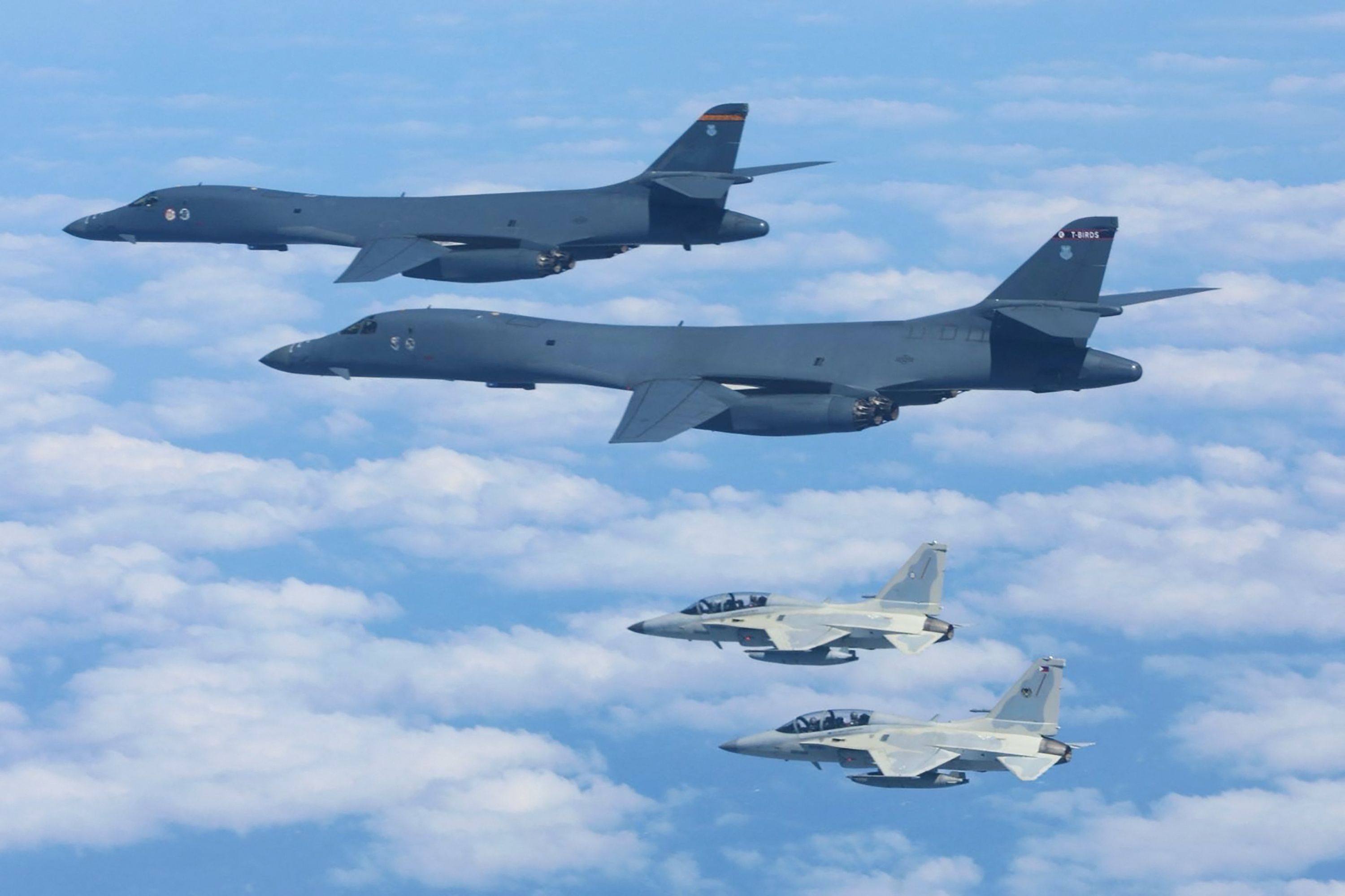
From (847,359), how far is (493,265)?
572 inches

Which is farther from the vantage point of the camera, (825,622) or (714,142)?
(714,142)

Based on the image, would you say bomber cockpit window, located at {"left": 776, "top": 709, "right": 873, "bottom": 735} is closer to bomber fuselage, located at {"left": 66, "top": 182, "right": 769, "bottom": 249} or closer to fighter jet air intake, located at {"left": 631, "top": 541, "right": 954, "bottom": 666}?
fighter jet air intake, located at {"left": 631, "top": 541, "right": 954, "bottom": 666}

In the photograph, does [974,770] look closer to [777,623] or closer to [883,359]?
[777,623]

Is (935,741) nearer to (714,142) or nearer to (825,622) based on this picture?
(825,622)

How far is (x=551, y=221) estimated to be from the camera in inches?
3041

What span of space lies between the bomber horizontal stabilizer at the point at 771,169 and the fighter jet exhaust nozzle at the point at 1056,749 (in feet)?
76.5

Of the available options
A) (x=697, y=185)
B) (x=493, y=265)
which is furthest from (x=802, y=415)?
(x=493, y=265)

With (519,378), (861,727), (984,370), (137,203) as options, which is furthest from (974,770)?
(137,203)

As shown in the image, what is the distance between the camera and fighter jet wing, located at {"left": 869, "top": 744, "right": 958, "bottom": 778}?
209 ft

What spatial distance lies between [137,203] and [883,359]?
106 ft

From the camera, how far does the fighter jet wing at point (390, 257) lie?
2943 inches

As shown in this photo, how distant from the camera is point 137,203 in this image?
84375mm

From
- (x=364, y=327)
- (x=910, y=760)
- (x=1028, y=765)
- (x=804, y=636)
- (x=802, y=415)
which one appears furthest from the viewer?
(x=364, y=327)

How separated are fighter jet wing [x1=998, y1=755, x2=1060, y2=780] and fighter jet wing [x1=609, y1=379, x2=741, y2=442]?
13.1 metres
